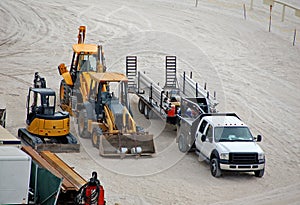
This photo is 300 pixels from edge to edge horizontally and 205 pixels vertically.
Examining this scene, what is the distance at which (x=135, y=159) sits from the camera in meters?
27.2

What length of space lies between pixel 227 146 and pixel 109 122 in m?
4.30

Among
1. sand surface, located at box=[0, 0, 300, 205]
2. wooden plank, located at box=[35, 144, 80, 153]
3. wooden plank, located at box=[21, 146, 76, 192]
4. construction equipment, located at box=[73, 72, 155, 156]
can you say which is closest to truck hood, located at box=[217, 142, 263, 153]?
sand surface, located at box=[0, 0, 300, 205]

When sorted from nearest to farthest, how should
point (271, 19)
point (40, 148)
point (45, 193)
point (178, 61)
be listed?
point (45, 193) < point (40, 148) < point (178, 61) < point (271, 19)

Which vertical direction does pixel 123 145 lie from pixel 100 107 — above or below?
below

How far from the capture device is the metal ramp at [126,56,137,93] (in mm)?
33438

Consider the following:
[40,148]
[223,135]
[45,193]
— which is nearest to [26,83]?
[40,148]

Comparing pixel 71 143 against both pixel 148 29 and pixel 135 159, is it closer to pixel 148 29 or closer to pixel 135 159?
pixel 135 159

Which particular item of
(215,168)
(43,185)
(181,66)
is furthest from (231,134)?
(181,66)

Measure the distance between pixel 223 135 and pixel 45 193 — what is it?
805 centimetres

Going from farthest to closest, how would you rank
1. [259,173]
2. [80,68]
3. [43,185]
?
[80,68]
[259,173]
[43,185]

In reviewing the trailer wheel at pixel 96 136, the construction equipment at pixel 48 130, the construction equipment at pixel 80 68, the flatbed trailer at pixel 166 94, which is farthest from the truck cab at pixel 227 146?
the construction equipment at pixel 80 68

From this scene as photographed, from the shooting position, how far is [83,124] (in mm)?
28891

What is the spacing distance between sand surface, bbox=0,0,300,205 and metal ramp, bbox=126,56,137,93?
1105 mm

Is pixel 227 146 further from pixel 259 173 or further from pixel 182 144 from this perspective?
pixel 182 144
